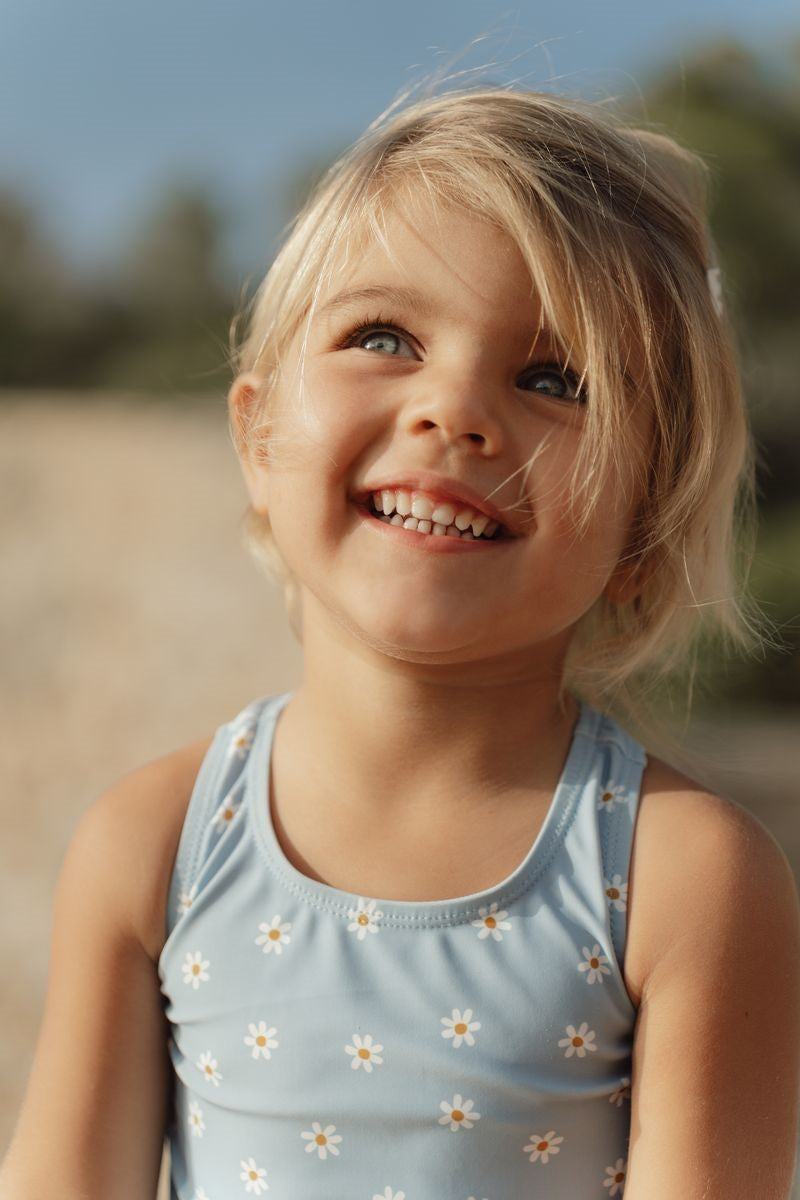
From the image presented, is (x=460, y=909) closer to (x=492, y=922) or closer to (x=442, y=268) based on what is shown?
(x=492, y=922)

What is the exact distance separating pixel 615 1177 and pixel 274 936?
0.38 meters

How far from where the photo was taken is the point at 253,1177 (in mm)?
1271

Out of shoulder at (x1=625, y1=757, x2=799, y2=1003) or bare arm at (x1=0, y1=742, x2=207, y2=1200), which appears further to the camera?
bare arm at (x1=0, y1=742, x2=207, y2=1200)

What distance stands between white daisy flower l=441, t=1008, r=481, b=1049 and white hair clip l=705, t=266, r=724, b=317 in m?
0.70

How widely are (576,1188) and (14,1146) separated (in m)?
0.54

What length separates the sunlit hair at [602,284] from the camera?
1231 millimetres

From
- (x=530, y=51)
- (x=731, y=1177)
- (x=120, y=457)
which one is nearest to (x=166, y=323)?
(x=120, y=457)

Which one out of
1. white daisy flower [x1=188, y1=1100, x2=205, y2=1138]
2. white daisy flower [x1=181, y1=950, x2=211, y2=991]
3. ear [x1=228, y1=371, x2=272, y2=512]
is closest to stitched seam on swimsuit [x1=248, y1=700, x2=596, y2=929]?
white daisy flower [x1=181, y1=950, x2=211, y2=991]

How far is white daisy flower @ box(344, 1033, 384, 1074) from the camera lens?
1.22m

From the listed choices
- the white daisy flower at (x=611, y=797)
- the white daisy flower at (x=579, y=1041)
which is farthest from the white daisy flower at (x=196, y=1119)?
the white daisy flower at (x=611, y=797)

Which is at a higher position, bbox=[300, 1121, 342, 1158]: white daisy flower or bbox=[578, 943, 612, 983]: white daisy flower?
bbox=[578, 943, 612, 983]: white daisy flower

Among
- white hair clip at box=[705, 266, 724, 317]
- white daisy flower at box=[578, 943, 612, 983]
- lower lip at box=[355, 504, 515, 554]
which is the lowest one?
white daisy flower at box=[578, 943, 612, 983]

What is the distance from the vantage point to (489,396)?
120 centimetres

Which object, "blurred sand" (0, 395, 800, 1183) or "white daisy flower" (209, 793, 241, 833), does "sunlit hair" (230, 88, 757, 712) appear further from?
"blurred sand" (0, 395, 800, 1183)
